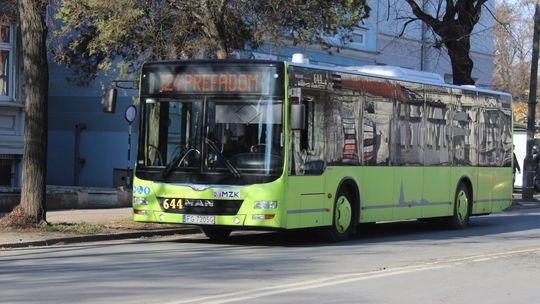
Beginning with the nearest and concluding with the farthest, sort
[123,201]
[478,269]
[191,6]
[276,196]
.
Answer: [478,269] → [276,196] → [191,6] → [123,201]

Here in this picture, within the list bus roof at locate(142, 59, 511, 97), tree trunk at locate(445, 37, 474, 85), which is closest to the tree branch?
tree trunk at locate(445, 37, 474, 85)

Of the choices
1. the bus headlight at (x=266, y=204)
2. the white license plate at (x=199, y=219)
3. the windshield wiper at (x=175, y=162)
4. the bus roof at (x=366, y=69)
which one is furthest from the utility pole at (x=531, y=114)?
the white license plate at (x=199, y=219)

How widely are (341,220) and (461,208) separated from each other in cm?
534

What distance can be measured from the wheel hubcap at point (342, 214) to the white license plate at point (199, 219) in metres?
2.45

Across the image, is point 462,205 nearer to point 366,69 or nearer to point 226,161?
point 366,69

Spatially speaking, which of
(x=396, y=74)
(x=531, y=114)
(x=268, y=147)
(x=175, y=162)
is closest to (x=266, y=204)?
(x=268, y=147)

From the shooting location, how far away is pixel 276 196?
13.8 metres

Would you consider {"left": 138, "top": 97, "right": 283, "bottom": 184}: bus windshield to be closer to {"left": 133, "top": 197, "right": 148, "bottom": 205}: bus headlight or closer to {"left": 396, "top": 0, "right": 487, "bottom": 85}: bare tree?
{"left": 133, "top": 197, "right": 148, "bottom": 205}: bus headlight

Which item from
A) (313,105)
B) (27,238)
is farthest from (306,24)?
(27,238)

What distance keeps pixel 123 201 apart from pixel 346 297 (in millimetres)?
14176

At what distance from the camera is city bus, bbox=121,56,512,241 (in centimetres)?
1387

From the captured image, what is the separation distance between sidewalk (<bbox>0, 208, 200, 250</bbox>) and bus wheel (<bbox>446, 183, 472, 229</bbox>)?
5.85 metres

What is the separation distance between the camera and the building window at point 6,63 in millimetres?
23641

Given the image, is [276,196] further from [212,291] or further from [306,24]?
[306,24]
